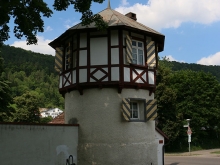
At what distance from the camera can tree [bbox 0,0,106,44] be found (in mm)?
9352

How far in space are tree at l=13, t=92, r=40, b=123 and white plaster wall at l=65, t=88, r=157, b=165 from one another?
127 ft

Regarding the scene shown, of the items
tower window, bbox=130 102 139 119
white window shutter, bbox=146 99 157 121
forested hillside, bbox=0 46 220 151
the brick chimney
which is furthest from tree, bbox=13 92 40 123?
white window shutter, bbox=146 99 157 121

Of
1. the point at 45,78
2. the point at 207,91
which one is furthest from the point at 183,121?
the point at 45,78

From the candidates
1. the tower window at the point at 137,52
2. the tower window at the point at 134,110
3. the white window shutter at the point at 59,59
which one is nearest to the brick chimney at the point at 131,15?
the tower window at the point at 137,52

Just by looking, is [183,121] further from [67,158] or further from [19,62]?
[19,62]

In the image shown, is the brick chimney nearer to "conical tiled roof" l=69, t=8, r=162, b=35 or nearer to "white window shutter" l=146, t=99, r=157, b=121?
"conical tiled roof" l=69, t=8, r=162, b=35

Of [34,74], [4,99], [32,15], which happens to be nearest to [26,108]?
[4,99]

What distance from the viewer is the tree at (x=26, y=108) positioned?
50.5 meters

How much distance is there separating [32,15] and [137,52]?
20.7 ft

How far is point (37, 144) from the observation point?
39.0 ft

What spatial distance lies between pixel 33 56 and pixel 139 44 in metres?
157

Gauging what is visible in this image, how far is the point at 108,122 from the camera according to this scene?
13.6m

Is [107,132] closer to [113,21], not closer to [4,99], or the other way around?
[113,21]

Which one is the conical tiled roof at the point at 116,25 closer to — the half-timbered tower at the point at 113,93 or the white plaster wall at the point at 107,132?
the half-timbered tower at the point at 113,93
